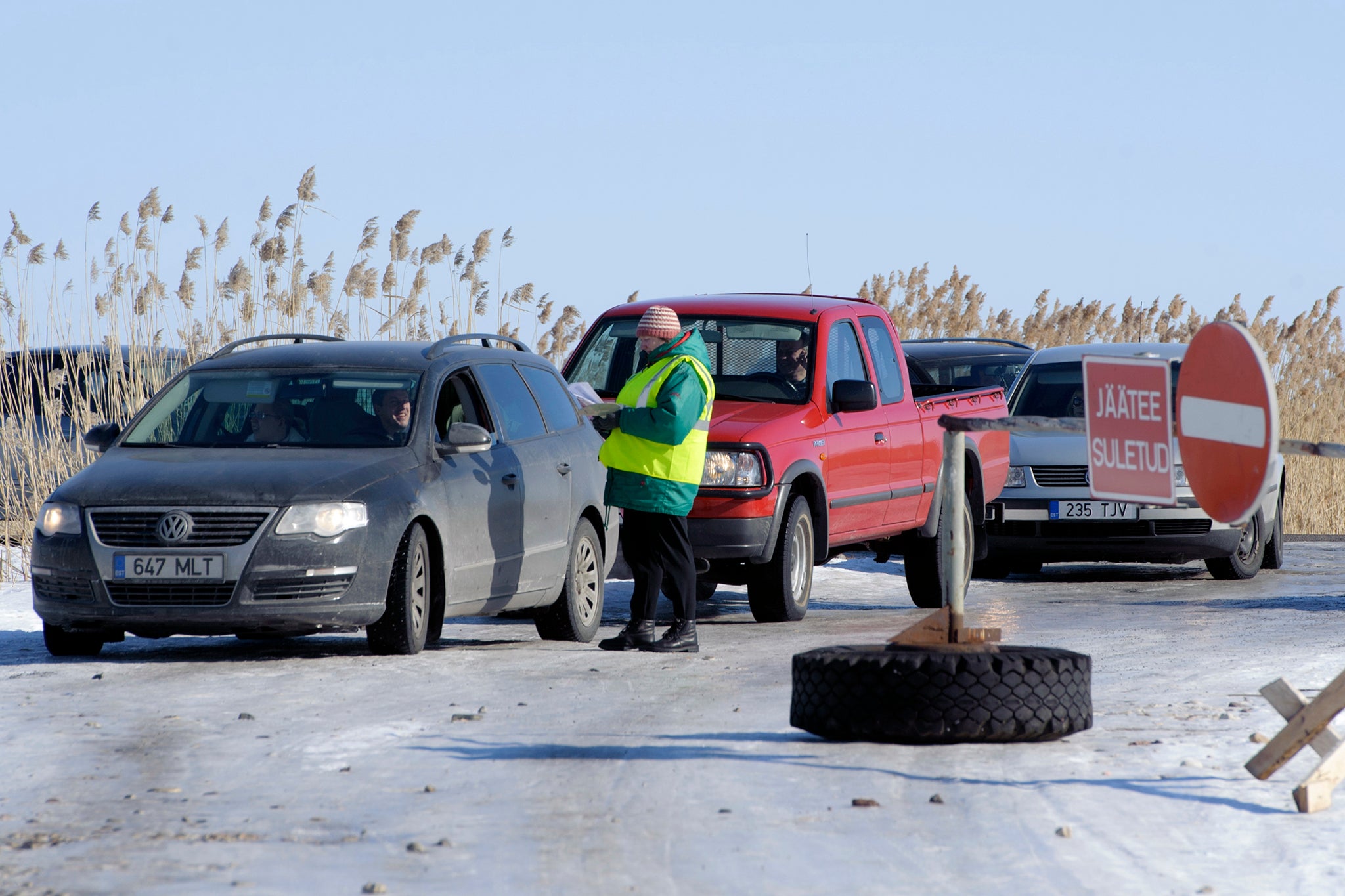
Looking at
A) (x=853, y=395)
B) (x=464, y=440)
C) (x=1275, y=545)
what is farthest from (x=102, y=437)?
(x=1275, y=545)

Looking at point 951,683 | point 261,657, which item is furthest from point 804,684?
point 261,657

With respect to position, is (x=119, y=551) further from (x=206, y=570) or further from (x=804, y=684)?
(x=804, y=684)

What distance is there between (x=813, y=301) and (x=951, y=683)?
683 centimetres

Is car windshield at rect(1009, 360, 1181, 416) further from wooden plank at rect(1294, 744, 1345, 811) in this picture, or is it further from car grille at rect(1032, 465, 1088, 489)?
wooden plank at rect(1294, 744, 1345, 811)

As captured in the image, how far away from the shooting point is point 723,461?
39.0 feet

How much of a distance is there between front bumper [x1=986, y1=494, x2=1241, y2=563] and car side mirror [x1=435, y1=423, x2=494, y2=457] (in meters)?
6.36

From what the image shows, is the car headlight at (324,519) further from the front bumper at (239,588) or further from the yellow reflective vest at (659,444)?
the yellow reflective vest at (659,444)

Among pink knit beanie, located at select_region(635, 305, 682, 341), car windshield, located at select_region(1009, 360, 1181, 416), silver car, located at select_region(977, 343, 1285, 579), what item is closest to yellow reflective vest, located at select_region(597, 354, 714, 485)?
pink knit beanie, located at select_region(635, 305, 682, 341)

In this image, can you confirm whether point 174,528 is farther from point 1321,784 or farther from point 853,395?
point 1321,784

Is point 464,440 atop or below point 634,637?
atop

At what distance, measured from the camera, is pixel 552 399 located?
38.5 ft

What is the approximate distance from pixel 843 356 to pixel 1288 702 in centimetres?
715

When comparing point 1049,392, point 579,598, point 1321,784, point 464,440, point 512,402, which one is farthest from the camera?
point 1049,392

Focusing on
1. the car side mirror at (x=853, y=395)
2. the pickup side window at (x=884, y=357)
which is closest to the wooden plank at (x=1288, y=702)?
the car side mirror at (x=853, y=395)
